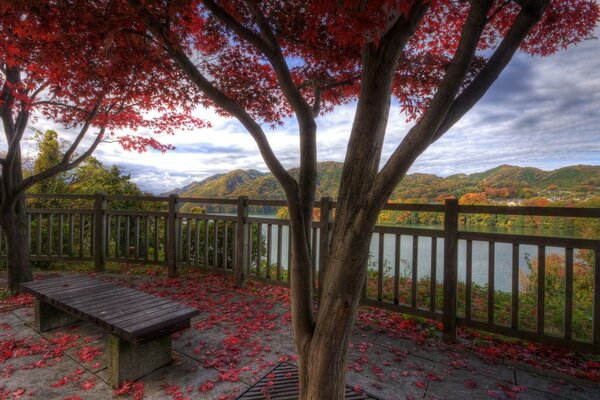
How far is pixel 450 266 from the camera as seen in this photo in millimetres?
2682

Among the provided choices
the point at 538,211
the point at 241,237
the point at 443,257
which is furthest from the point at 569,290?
the point at 241,237

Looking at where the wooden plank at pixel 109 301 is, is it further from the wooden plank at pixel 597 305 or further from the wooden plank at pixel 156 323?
the wooden plank at pixel 597 305

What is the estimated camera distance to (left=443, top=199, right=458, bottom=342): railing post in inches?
105

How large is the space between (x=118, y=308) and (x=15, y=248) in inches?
117

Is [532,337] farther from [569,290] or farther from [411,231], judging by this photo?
[411,231]

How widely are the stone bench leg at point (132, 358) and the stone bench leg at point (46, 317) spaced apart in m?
1.39

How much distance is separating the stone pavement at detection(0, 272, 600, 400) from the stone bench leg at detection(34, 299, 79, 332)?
0.10 m

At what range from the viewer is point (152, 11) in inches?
65.7

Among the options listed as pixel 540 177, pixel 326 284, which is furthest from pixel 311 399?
pixel 540 177

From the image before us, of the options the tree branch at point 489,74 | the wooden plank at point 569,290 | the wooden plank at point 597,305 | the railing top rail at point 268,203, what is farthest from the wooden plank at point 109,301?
the wooden plank at point 597,305

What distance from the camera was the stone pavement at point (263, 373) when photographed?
1.88 meters

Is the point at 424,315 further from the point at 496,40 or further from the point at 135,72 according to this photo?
the point at 135,72

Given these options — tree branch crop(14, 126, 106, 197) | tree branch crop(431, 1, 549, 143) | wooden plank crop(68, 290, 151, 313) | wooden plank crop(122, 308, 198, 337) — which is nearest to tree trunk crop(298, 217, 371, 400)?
tree branch crop(431, 1, 549, 143)

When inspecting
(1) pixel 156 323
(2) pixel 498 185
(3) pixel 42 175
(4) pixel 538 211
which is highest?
(2) pixel 498 185
